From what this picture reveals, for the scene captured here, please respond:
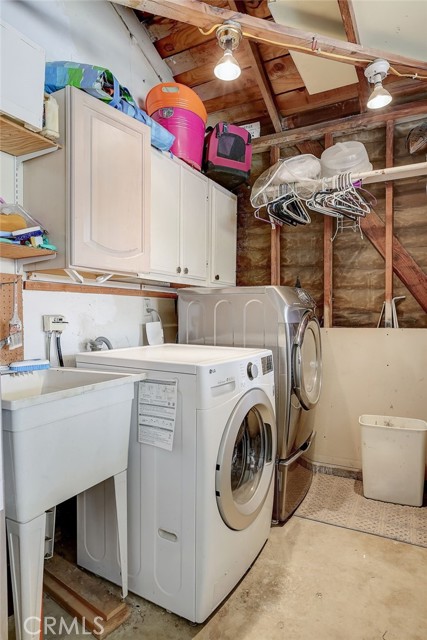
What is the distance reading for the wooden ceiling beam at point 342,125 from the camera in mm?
2684

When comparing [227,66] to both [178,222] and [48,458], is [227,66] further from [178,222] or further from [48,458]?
[48,458]

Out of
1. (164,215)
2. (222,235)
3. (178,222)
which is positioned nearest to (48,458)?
(164,215)

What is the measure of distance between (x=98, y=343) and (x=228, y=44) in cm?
180

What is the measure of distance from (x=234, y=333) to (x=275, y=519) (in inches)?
45.9

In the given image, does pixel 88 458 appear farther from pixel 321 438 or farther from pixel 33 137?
pixel 321 438

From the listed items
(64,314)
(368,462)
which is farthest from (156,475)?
(368,462)

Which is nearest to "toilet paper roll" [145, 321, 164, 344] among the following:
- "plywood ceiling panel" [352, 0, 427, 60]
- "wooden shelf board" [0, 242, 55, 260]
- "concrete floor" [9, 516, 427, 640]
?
"wooden shelf board" [0, 242, 55, 260]

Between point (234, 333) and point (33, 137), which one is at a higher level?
point (33, 137)

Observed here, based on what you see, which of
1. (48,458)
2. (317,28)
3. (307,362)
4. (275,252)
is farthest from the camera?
(275,252)

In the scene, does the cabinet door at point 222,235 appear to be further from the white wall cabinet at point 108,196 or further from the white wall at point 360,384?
the white wall at point 360,384

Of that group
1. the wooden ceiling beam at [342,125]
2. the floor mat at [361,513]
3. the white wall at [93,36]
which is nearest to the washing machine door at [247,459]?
the floor mat at [361,513]

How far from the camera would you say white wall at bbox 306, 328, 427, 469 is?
2.71 metres

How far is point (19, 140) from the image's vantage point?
5.11 feet

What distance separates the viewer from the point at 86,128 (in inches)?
64.7
